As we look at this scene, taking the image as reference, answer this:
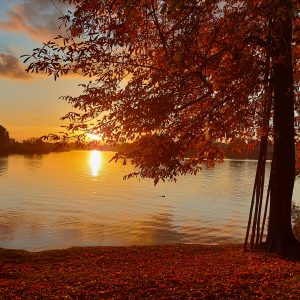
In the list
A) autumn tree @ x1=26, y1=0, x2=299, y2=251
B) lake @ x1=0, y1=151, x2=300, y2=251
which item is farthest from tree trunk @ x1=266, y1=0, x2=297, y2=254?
lake @ x1=0, y1=151, x2=300, y2=251

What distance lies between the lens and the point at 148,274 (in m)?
11.7

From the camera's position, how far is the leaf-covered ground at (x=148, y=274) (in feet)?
30.5

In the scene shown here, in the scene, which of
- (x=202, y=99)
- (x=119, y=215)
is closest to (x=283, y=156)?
(x=202, y=99)

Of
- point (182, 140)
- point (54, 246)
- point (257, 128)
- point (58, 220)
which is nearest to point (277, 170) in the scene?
point (257, 128)

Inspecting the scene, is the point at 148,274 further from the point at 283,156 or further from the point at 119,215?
the point at 119,215

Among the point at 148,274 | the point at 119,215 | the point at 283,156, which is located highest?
the point at 283,156

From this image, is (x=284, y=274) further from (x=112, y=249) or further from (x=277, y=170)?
(x=112, y=249)

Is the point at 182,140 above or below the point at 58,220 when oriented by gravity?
above

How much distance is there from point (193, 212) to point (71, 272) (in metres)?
40.6

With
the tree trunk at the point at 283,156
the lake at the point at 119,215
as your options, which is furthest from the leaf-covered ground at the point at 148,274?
the lake at the point at 119,215

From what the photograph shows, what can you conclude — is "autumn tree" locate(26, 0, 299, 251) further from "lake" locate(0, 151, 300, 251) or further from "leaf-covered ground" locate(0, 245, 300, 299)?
"lake" locate(0, 151, 300, 251)

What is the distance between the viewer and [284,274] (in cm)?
1098

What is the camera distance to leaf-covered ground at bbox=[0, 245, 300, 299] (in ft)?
30.5

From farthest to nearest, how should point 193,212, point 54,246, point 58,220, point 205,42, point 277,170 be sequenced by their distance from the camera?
point 193,212
point 58,220
point 54,246
point 277,170
point 205,42
